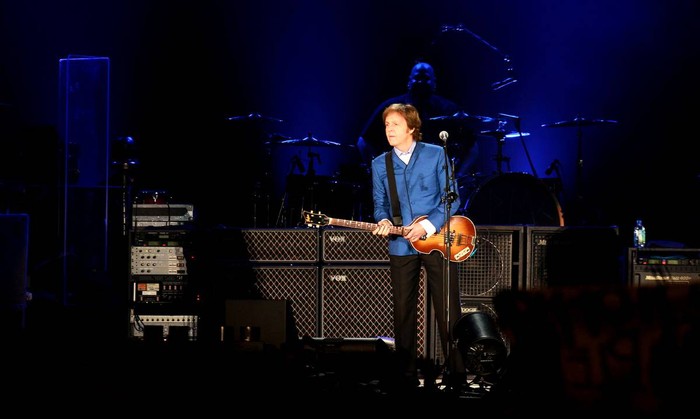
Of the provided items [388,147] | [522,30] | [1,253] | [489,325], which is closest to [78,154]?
[1,253]

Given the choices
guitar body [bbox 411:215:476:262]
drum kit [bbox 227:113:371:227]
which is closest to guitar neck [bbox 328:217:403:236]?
guitar body [bbox 411:215:476:262]

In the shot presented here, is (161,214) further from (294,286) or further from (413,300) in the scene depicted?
(413,300)

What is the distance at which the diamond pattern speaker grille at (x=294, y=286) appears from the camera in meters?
8.09

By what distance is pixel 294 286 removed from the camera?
8109 mm

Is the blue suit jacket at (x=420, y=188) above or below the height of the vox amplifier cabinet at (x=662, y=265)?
above

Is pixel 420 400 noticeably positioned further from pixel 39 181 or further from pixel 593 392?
pixel 39 181

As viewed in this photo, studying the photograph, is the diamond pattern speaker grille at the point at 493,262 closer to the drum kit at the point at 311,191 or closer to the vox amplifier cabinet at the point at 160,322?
the drum kit at the point at 311,191

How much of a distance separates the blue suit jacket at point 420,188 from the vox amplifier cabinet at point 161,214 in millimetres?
2704

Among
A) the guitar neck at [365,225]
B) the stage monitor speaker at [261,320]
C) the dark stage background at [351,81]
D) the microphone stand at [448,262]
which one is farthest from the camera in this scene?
the dark stage background at [351,81]

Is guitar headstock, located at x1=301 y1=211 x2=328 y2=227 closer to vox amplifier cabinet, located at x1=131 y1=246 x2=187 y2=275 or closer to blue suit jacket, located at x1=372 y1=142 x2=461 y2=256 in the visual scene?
blue suit jacket, located at x1=372 y1=142 x2=461 y2=256

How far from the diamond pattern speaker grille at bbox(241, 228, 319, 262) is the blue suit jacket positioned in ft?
4.55

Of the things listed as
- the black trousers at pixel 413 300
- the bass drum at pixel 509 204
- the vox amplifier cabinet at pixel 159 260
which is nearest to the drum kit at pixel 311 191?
the bass drum at pixel 509 204

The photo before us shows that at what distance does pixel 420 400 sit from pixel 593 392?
1.28 metres

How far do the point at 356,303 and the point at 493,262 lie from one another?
1402 mm
